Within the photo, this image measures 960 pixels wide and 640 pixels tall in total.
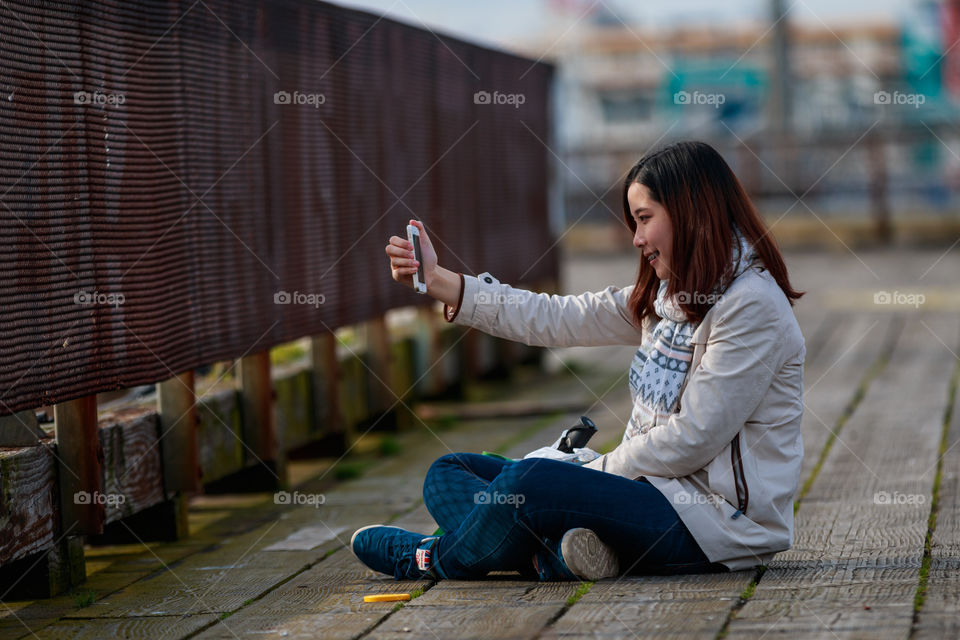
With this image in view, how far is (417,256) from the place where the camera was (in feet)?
13.0

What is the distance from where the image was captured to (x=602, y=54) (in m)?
79.6

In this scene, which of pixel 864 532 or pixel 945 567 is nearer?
pixel 945 567

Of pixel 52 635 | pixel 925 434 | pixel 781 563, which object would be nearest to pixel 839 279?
pixel 925 434

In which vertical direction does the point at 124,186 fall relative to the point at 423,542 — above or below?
above

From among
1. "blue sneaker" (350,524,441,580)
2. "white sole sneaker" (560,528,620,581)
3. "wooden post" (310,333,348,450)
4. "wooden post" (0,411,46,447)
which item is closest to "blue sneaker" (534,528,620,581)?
"white sole sneaker" (560,528,620,581)

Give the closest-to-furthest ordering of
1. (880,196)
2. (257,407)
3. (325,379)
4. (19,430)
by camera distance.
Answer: (19,430) → (257,407) → (325,379) → (880,196)

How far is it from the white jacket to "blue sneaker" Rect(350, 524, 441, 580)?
0.61 metres

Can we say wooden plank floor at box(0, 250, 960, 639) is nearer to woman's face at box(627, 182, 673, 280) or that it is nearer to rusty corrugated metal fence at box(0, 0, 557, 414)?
rusty corrugated metal fence at box(0, 0, 557, 414)

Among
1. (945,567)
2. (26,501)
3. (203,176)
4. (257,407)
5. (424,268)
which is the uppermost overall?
(203,176)

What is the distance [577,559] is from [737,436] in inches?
22.1

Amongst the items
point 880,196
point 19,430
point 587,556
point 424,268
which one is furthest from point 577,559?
point 880,196

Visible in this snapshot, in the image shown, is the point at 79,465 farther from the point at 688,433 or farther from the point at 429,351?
the point at 429,351

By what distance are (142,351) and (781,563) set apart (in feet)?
7.30

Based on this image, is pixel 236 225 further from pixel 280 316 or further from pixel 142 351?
pixel 142 351
